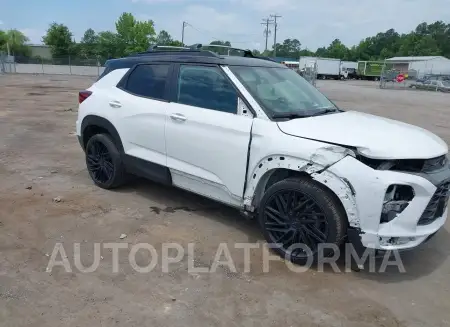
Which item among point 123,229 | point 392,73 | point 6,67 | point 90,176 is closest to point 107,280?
point 123,229

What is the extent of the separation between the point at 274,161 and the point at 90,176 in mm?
3364

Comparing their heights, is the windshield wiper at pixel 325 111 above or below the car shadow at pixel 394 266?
above

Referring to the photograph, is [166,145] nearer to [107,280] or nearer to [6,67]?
[107,280]

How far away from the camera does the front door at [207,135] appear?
385 cm

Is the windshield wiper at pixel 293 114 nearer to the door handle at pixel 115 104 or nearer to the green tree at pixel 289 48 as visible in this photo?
the door handle at pixel 115 104

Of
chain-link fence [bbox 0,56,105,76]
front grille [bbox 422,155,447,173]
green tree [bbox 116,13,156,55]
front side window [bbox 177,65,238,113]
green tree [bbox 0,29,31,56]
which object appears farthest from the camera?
green tree [bbox 116,13,156,55]

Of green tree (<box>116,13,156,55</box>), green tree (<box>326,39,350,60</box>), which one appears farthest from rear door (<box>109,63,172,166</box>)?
green tree (<box>326,39,350,60</box>)

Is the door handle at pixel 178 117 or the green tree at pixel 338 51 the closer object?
the door handle at pixel 178 117

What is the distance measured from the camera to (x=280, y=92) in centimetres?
419

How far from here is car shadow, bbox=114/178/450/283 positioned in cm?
364

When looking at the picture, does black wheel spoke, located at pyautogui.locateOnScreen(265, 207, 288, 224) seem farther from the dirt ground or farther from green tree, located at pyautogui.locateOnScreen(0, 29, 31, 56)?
green tree, located at pyautogui.locateOnScreen(0, 29, 31, 56)

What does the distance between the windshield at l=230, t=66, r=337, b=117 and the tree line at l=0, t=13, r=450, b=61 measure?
152 ft

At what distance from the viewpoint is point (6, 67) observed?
40.3 metres

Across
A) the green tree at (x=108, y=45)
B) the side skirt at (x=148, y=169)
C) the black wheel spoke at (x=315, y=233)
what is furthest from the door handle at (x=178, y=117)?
the green tree at (x=108, y=45)
